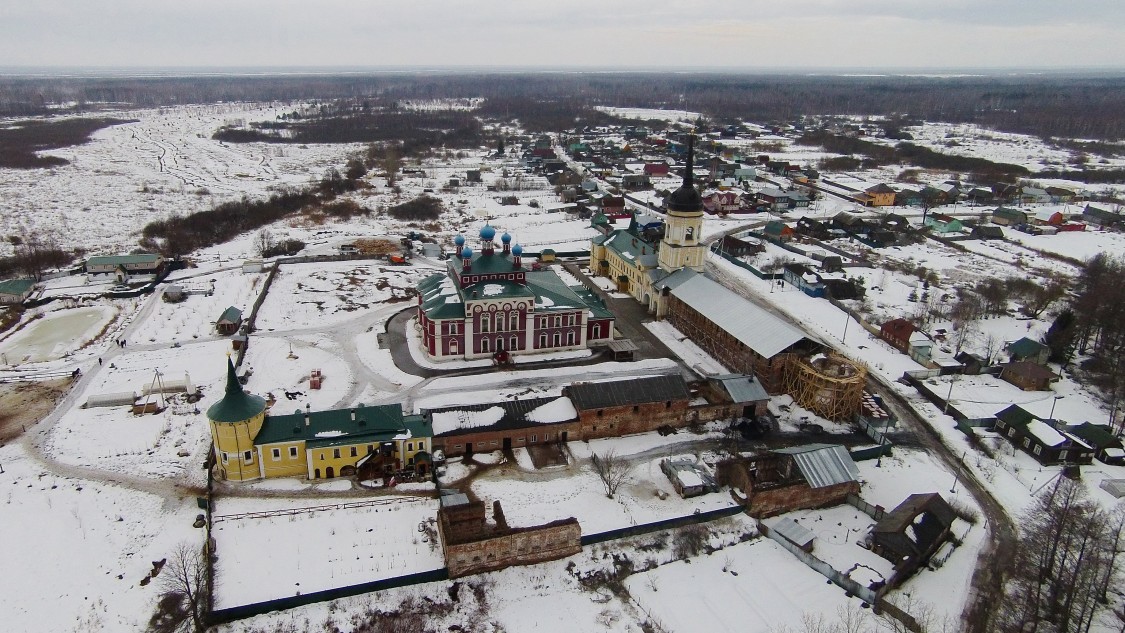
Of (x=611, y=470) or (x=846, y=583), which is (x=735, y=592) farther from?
(x=611, y=470)

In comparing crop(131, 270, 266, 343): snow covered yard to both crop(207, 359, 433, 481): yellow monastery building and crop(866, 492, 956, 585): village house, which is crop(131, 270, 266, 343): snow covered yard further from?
crop(866, 492, 956, 585): village house

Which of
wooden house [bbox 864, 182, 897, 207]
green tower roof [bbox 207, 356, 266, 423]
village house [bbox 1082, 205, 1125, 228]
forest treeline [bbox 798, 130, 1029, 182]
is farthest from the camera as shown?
forest treeline [bbox 798, 130, 1029, 182]

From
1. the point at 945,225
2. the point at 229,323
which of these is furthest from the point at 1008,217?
the point at 229,323

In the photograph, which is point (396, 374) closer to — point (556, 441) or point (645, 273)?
point (556, 441)

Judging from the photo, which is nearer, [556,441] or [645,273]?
[556,441]

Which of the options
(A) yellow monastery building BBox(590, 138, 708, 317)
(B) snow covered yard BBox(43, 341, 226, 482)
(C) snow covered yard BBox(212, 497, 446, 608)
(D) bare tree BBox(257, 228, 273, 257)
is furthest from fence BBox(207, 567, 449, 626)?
(D) bare tree BBox(257, 228, 273, 257)

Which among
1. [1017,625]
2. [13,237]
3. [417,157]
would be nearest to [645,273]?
[1017,625]
